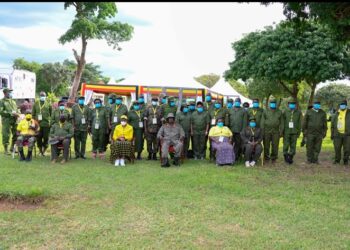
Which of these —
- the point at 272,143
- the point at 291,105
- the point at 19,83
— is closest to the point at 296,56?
the point at 291,105

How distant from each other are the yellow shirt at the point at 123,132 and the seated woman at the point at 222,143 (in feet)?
7.36

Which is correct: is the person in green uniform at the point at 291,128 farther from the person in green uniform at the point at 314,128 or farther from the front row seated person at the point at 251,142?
the front row seated person at the point at 251,142

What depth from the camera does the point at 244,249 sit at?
16.7 feet

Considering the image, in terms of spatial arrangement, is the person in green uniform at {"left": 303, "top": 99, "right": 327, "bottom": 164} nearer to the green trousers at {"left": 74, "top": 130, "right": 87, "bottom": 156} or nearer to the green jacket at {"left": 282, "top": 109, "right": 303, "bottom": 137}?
the green jacket at {"left": 282, "top": 109, "right": 303, "bottom": 137}

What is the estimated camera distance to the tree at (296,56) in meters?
18.1

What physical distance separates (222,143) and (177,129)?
1.30 meters

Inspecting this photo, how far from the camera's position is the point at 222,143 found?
11336mm

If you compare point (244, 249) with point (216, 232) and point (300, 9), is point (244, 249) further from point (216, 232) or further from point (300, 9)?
point (300, 9)

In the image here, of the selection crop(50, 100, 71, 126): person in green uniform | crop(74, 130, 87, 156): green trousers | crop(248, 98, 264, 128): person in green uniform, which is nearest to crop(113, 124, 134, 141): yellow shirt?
crop(74, 130, 87, 156): green trousers

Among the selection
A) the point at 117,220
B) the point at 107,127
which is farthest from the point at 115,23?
the point at 117,220

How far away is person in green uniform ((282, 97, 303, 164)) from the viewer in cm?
1163

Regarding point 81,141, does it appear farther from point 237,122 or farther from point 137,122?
point 237,122

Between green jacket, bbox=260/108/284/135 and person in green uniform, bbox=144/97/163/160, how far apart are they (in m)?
2.95

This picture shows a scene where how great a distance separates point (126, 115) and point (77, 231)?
6657 millimetres
